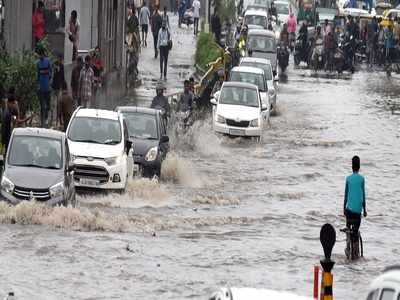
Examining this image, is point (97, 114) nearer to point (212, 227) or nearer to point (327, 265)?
point (212, 227)

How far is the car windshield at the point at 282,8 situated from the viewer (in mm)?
73787

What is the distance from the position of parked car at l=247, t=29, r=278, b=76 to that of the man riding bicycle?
33108mm

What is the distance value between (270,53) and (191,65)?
13.8 feet

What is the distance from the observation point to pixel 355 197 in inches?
890

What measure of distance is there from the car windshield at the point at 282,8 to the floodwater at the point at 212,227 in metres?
31.9

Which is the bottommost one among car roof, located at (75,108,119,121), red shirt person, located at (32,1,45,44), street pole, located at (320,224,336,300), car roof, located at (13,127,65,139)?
car roof, located at (75,108,119,121)

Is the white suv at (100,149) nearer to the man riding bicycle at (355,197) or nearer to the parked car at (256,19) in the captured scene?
the man riding bicycle at (355,197)

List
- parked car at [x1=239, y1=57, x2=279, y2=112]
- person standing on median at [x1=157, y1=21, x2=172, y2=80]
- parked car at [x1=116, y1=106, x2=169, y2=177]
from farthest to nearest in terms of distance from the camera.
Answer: person standing on median at [x1=157, y1=21, x2=172, y2=80], parked car at [x1=239, y1=57, x2=279, y2=112], parked car at [x1=116, y1=106, x2=169, y2=177]

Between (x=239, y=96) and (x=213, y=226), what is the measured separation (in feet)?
Answer: 49.6

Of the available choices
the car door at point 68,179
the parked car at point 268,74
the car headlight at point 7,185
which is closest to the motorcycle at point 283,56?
the parked car at point 268,74

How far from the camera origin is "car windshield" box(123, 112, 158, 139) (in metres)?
30.6

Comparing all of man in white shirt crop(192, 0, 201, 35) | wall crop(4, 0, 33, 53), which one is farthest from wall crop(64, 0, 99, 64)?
man in white shirt crop(192, 0, 201, 35)

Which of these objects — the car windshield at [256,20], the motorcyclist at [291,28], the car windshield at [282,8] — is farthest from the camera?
the car windshield at [282,8]

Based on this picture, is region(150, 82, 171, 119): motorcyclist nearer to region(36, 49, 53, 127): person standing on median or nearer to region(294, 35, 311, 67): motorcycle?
region(36, 49, 53, 127): person standing on median
